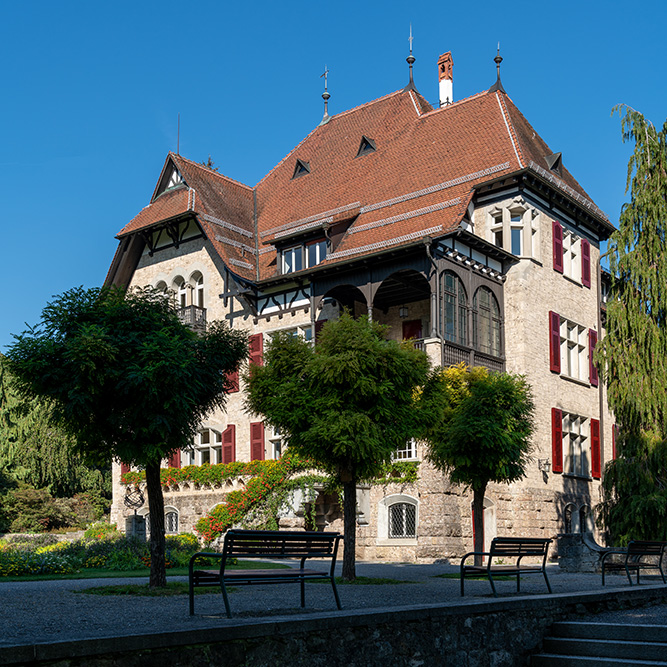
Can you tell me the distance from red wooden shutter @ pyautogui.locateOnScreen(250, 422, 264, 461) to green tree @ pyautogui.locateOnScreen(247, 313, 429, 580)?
41.5 ft

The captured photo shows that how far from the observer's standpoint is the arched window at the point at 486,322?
24633 millimetres

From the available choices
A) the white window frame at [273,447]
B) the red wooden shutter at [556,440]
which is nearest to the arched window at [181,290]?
the white window frame at [273,447]

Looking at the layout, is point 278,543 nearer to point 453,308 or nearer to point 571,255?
point 453,308

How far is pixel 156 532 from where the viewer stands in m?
12.3

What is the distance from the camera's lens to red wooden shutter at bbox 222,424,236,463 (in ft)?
94.6

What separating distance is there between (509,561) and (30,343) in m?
15.1

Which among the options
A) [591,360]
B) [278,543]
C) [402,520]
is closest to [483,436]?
[402,520]

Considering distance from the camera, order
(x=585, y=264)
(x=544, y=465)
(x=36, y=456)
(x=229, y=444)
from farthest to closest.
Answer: (x=36, y=456)
(x=229, y=444)
(x=585, y=264)
(x=544, y=465)

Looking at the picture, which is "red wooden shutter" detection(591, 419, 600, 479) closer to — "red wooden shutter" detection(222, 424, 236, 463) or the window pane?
the window pane

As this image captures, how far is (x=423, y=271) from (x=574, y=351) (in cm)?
722

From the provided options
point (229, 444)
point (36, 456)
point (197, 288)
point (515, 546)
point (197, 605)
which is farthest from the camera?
point (36, 456)

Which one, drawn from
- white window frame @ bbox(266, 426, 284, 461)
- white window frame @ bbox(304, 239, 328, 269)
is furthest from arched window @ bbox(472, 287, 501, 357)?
white window frame @ bbox(266, 426, 284, 461)

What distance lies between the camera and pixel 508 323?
25719 millimetres

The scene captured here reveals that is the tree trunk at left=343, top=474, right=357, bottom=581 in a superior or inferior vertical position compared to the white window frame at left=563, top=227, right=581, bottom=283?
inferior
